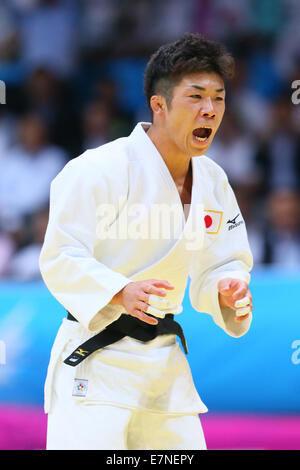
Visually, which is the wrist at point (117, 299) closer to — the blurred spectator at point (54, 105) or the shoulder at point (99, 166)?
the shoulder at point (99, 166)

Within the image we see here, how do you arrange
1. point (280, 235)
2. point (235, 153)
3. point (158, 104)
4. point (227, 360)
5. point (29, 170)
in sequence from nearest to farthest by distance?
point (158, 104), point (227, 360), point (280, 235), point (235, 153), point (29, 170)

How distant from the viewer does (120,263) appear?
9.66ft

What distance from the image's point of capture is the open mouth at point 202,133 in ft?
9.78

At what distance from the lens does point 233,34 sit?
7.28 m

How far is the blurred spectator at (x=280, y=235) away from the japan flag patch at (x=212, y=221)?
2623 millimetres

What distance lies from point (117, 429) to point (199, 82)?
1.23 metres

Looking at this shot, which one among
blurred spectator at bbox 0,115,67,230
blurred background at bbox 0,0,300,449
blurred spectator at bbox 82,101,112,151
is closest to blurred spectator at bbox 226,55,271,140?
blurred background at bbox 0,0,300,449

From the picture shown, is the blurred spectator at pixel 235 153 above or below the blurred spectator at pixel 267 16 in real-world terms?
below

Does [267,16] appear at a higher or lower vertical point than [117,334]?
higher

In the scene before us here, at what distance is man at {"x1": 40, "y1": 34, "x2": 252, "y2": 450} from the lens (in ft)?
9.18

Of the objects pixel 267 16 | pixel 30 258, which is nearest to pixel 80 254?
pixel 30 258

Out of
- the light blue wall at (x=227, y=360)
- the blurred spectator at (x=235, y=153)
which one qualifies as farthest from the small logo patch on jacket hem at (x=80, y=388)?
the blurred spectator at (x=235, y=153)

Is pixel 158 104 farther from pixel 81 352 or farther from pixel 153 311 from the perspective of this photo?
pixel 81 352
